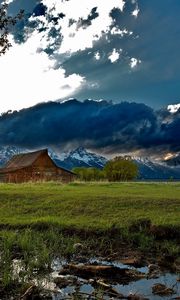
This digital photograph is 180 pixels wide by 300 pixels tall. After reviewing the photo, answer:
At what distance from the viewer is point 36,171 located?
9188 centimetres

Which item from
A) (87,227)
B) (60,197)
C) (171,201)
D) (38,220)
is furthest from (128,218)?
(60,197)

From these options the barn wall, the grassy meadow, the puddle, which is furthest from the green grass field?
the barn wall

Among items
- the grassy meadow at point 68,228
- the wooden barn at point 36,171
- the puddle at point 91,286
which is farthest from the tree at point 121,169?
the puddle at point 91,286

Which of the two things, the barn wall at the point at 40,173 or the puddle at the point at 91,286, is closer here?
the puddle at the point at 91,286

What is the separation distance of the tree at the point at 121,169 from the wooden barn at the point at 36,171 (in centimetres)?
2960

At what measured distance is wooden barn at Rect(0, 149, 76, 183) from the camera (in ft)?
298

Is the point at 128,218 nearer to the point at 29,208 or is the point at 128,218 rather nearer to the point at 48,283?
the point at 29,208

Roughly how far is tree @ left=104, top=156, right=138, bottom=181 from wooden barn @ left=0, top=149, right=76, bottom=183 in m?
29.6

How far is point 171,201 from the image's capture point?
100.0ft

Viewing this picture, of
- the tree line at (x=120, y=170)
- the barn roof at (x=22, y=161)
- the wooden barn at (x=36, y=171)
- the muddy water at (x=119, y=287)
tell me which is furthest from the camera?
the tree line at (x=120, y=170)

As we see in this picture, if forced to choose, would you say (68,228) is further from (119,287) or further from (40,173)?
(40,173)

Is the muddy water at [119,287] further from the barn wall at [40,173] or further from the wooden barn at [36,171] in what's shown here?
A: the barn wall at [40,173]

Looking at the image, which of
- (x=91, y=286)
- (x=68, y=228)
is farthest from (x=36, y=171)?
(x=91, y=286)

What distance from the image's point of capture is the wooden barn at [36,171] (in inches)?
3573
